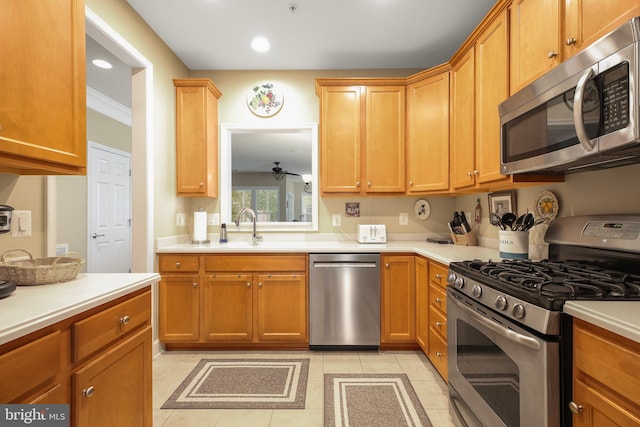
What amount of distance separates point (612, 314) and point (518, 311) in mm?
271

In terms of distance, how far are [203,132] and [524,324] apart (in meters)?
2.84

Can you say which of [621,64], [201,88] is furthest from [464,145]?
[201,88]

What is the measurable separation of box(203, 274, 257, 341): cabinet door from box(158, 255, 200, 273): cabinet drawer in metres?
0.16

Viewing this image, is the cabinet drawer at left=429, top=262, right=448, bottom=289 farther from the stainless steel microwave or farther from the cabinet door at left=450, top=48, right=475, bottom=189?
the stainless steel microwave

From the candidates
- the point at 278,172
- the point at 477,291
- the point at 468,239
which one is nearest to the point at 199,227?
the point at 278,172

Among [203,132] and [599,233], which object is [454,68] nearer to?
[599,233]

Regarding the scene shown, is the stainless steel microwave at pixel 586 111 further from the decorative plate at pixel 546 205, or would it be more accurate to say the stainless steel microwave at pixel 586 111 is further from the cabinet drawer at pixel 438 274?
the cabinet drawer at pixel 438 274

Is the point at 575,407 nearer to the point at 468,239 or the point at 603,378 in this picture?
the point at 603,378

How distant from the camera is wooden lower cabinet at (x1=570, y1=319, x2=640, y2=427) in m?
0.77

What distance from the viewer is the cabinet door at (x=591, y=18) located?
3.58 ft

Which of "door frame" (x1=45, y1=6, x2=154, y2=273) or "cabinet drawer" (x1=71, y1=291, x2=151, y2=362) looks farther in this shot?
"door frame" (x1=45, y1=6, x2=154, y2=273)

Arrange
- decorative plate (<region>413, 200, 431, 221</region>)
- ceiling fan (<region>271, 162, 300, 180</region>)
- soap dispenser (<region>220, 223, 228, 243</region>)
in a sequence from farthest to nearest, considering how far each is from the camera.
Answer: ceiling fan (<region>271, 162, 300, 180</region>) → decorative plate (<region>413, 200, 431, 221</region>) → soap dispenser (<region>220, 223, 228, 243</region>)

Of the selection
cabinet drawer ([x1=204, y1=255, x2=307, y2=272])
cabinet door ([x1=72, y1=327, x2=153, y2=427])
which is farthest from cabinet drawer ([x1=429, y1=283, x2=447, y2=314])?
cabinet door ([x1=72, y1=327, x2=153, y2=427])

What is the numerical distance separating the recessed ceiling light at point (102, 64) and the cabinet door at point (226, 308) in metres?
2.39
